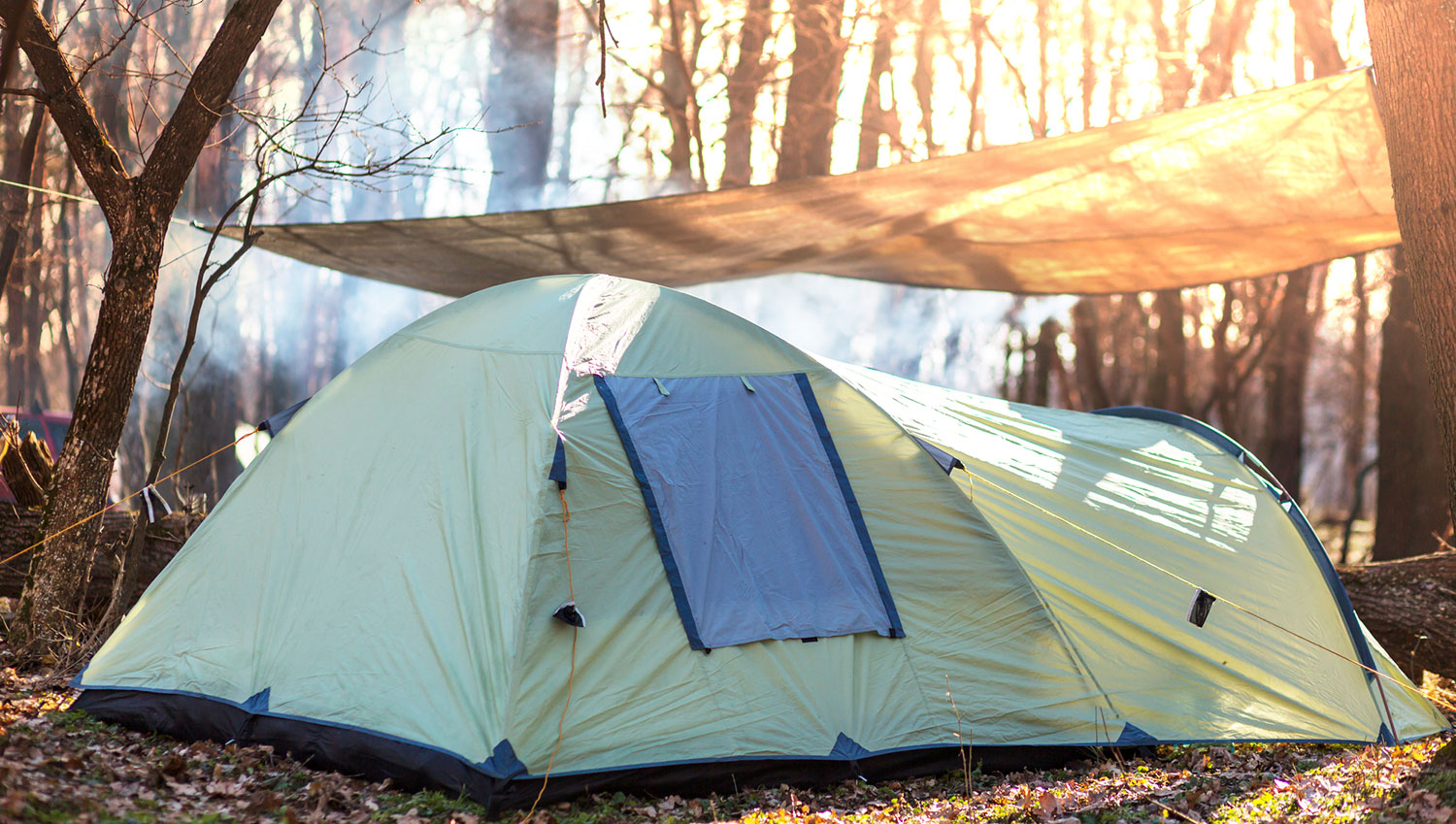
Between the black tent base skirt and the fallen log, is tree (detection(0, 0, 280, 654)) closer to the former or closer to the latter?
the black tent base skirt

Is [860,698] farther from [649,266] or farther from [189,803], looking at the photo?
[649,266]

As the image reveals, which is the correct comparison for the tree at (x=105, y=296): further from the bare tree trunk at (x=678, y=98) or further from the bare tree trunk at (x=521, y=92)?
the bare tree trunk at (x=521, y=92)

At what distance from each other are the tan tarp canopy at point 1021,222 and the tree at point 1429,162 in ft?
1.96

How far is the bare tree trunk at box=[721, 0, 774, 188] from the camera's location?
11.5 m

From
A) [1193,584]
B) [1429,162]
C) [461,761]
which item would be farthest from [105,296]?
[1429,162]

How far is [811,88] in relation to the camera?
1122cm

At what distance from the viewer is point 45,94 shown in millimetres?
4402

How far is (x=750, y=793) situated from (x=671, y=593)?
0.68m

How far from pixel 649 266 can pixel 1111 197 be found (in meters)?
2.72

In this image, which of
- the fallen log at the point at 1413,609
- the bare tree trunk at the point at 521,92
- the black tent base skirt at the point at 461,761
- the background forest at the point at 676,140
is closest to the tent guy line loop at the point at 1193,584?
the black tent base skirt at the point at 461,761

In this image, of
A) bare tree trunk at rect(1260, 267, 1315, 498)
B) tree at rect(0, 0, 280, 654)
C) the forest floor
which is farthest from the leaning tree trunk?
bare tree trunk at rect(1260, 267, 1315, 498)

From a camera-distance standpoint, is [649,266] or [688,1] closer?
[649,266]

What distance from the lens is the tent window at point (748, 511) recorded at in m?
3.52

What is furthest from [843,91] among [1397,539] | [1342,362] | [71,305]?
[1342,362]
